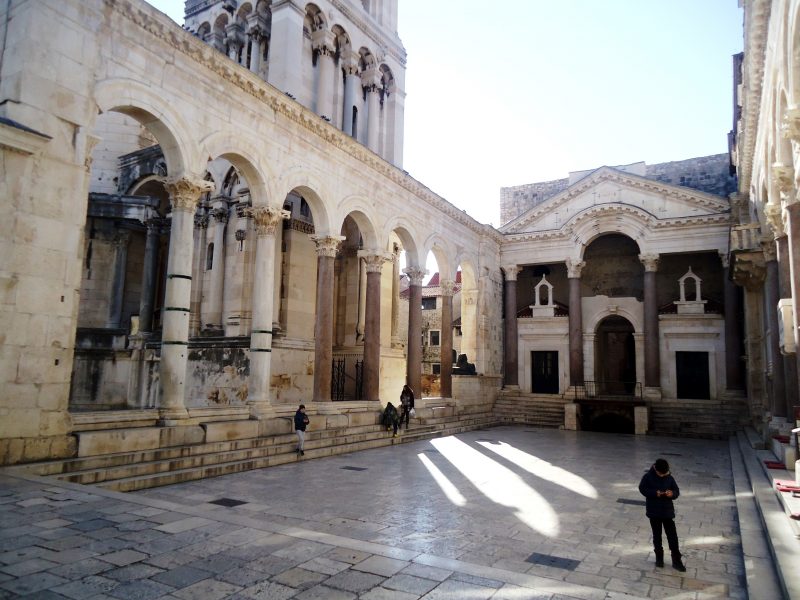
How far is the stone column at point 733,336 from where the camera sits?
23.2 meters

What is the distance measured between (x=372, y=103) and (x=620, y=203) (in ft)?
→ 38.3

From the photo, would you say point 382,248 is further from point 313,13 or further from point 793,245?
point 793,245

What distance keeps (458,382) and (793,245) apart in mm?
14917

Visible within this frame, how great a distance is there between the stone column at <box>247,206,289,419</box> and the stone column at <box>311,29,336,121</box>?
27.4 ft

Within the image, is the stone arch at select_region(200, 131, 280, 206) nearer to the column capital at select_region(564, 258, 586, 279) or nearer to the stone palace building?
the stone palace building

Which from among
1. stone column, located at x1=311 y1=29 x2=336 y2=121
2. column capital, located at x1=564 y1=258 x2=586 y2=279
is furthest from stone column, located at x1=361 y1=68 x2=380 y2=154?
column capital, located at x1=564 y1=258 x2=586 y2=279

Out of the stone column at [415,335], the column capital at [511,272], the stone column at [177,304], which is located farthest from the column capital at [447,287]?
the stone column at [177,304]

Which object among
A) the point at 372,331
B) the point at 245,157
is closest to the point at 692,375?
the point at 372,331

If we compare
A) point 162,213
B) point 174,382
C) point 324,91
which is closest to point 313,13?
point 324,91

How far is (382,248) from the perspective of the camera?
19078 millimetres

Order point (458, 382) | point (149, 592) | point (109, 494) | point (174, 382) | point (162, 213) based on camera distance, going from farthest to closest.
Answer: point (458, 382)
point (162, 213)
point (174, 382)
point (109, 494)
point (149, 592)

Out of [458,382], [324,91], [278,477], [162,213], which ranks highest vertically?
[324,91]

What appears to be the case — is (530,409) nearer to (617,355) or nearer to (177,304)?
Result: (617,355)

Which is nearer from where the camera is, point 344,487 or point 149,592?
point 149,592
